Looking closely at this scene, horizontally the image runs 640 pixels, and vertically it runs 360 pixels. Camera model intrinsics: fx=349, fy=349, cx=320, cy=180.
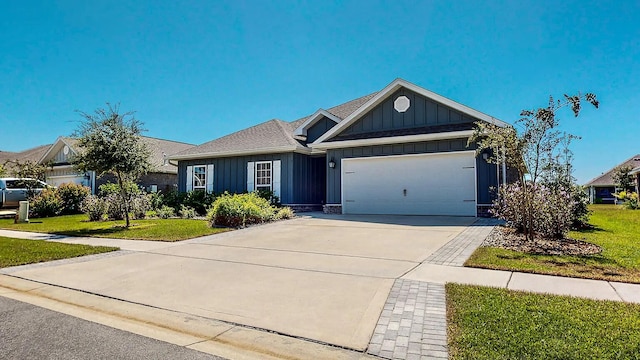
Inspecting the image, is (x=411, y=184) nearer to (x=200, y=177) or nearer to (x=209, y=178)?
(x=209, y=178)

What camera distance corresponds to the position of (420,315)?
12.5ft

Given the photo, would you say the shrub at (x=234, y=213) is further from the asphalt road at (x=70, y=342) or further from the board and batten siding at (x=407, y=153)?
the asphalt road at (x=70, y=342)

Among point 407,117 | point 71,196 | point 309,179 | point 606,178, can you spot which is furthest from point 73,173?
point 606,178

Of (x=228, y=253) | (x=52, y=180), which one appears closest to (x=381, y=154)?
(x=228, y=253)

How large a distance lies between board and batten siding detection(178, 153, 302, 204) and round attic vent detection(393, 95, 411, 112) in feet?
17.2

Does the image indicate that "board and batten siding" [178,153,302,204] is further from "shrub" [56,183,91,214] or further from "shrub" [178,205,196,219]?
"shrub" [56,183,91,214]

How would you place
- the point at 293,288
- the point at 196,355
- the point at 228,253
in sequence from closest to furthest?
the point at 196,355, the point at 293,288, the point at 228,253

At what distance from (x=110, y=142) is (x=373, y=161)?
973 cm

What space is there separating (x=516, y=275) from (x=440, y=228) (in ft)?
16.1

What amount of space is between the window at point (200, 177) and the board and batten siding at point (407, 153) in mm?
7527

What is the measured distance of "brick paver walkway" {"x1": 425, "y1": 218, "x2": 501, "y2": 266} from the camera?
21.1ft

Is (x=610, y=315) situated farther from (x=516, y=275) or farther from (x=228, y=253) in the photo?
(x=228, y=253)

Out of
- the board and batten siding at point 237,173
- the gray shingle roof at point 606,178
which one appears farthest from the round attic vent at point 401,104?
the gray shingle roof at point 606,178

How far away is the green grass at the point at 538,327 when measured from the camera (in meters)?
2.86
